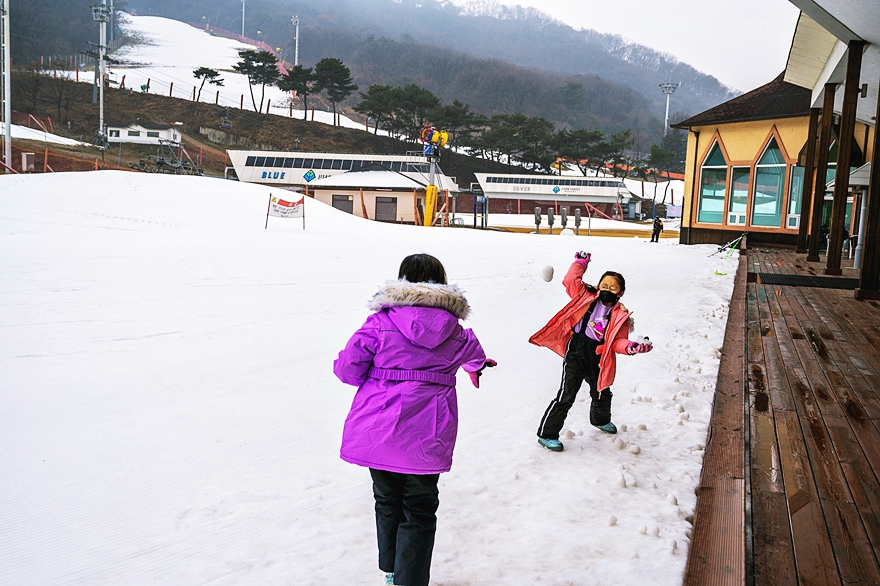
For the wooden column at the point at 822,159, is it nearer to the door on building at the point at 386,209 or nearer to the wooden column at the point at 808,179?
the wooden column at the point at 808,179

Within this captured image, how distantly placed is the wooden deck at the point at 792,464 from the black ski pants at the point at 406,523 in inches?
41.4

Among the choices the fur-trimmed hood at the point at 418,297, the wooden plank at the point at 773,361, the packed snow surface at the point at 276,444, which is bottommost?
the packed snow surface at the point at 276,444

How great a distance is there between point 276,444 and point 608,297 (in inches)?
97.9

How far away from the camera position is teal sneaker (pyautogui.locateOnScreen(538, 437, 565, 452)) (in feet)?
14.8

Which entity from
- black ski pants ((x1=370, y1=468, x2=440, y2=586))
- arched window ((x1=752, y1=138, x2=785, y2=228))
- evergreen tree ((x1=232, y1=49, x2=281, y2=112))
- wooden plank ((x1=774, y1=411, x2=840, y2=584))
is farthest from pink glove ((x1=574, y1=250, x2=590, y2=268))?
evergreen tree ((x1=232, y1=49, x2=281, y2=112))

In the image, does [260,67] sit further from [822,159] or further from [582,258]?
[582,258]

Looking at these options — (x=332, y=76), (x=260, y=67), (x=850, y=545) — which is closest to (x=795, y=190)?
(x=850, y=545)

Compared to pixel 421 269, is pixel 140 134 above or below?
above

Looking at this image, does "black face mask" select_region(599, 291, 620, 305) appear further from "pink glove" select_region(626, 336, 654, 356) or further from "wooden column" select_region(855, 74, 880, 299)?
"wooden column" select_region(855, 74, 880, 299)

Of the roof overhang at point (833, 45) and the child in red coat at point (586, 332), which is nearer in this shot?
the child in red coat at point (586, 332)

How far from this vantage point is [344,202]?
A: 43438mm

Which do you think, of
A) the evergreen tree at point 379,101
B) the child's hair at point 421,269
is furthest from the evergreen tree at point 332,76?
the child's hair at point 421,269

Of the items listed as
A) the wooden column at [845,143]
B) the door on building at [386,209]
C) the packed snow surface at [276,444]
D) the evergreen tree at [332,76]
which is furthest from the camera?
the evergreen tree at [332,76]

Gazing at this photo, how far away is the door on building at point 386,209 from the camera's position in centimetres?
4238
